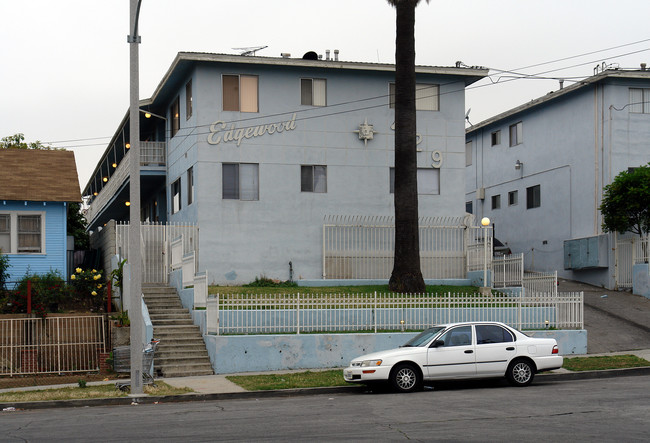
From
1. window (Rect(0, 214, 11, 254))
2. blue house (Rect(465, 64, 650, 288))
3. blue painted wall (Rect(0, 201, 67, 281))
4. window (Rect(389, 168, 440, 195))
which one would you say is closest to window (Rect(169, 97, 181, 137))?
blue painted wall (Rect(0, 201, 67, 281))

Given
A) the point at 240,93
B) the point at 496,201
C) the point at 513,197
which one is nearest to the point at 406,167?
the point at 240,93

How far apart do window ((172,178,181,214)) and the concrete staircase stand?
754 centimetres

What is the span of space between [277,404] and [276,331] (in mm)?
5822

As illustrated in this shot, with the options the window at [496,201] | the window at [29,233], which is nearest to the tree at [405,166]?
the window at [29,233]

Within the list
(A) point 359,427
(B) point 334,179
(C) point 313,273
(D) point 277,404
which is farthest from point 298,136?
(A) point 359,427

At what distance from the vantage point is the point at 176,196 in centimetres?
3225

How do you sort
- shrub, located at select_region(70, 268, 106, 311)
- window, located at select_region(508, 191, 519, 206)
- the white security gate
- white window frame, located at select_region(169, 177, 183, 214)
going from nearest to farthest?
shrub, located at select_region(70, 268, 106, 311) → the white security gate → white window frame, located at select_region(169, 177, 183, 214) → window, located at select_region(508, 191, 519, 206)

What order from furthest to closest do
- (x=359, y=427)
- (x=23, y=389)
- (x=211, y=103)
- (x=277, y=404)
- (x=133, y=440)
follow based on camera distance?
1. (x=211, y=103)
2. (x=23, y=389)
3. (x=277, y=404)
4. (x=359, y=427)
5. (x=133, y=440)

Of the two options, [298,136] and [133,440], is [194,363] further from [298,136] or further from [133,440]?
[298,136]

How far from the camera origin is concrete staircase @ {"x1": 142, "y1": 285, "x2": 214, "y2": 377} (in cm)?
2022

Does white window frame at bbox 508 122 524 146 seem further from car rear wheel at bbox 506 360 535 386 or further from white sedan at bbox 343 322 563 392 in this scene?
car rear wheel at bbox 506 360 535 386

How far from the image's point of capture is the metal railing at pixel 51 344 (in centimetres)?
2122

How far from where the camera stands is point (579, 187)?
33.8 meters

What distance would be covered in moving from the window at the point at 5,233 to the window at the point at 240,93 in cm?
804
